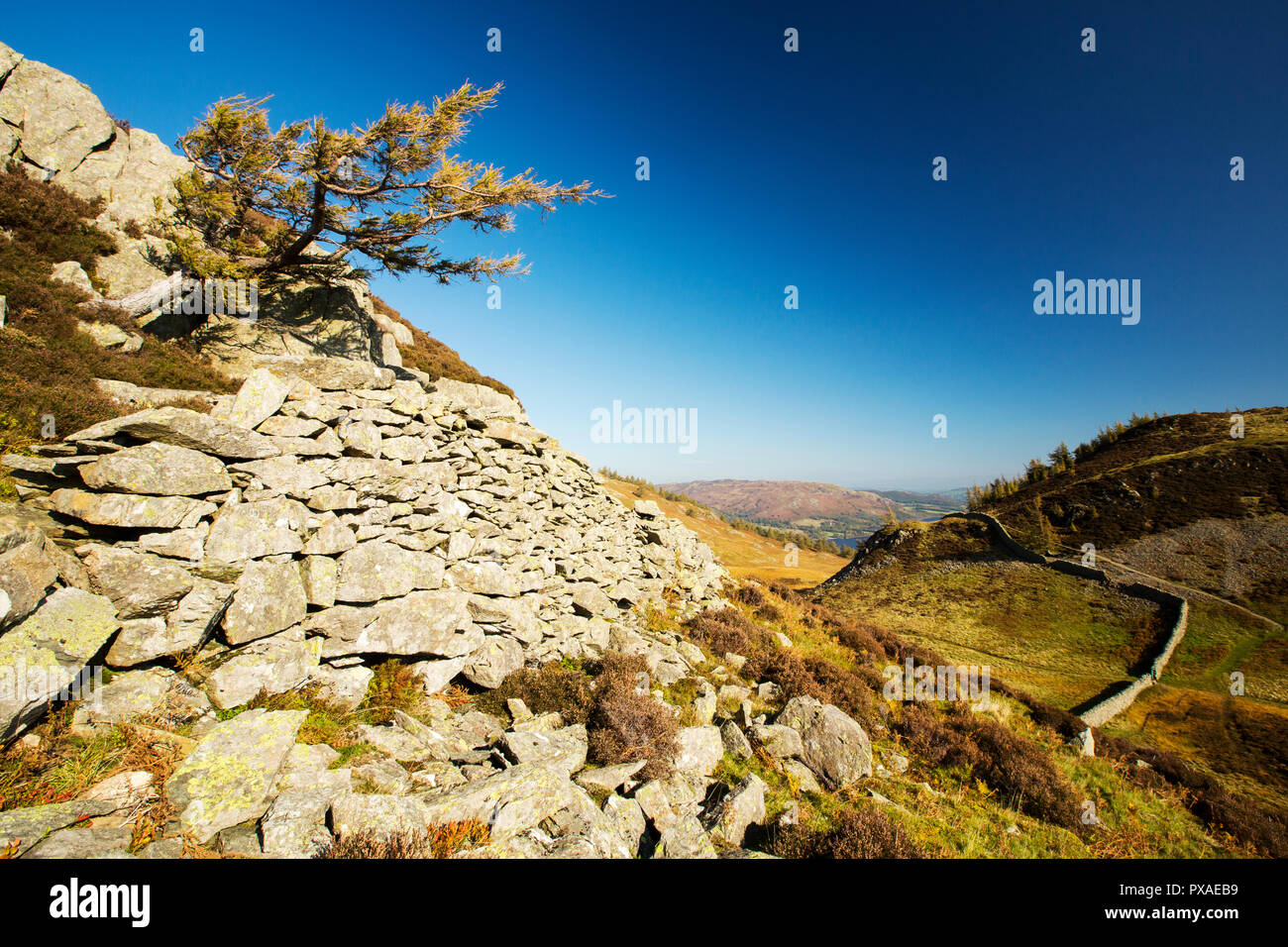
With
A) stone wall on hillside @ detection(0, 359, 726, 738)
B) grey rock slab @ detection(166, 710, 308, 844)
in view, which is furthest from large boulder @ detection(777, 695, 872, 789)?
grey rock slab @ detection(166, 710, 308, 844)

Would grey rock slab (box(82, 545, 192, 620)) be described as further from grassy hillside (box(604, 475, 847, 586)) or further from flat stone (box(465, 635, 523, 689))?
grassy hillside (box(604, 475, 847, 586))

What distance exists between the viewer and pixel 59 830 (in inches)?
133

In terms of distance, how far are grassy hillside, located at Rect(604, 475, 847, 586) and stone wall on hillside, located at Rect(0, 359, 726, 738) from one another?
59512 mm

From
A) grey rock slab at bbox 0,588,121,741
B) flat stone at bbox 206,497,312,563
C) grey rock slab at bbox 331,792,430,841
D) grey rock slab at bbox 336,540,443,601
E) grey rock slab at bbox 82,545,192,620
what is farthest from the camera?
grey rock slab at bbox 336,540,443,601

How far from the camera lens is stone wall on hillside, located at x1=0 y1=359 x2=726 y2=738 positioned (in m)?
5.28

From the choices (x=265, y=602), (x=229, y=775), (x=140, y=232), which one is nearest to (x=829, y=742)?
(x=229, y=775)

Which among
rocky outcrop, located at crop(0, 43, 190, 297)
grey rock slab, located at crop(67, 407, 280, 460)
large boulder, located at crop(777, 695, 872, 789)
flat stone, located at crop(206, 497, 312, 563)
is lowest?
large boulder, located at crop(777, 695, 872, 789)

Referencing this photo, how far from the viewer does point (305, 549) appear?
276 inches

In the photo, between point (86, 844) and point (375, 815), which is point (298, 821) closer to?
point (375, 815)

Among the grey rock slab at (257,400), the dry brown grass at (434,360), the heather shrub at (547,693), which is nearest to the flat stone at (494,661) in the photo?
the heather shrub at (547,693)

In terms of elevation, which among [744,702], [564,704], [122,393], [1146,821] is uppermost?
[122,393]
